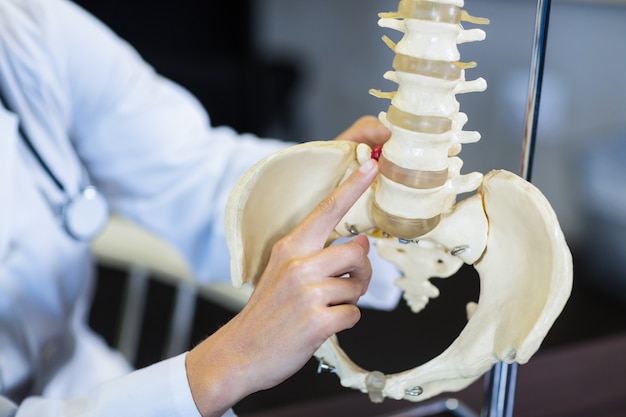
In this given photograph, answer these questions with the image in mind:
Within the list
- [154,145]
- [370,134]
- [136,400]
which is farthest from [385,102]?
[136,400]

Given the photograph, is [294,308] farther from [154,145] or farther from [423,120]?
[154,145]

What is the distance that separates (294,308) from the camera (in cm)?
48

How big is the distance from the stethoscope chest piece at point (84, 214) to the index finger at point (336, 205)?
419 millimetres

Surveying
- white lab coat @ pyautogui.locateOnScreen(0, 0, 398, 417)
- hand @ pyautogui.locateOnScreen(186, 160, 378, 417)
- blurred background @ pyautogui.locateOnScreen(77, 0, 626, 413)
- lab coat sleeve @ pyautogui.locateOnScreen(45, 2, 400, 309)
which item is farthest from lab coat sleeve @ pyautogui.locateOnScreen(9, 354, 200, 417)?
blurred background @ pyautogui.locateOnScreen(77, 0, 626, 413)

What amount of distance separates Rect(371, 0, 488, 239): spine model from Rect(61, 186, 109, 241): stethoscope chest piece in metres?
0.44

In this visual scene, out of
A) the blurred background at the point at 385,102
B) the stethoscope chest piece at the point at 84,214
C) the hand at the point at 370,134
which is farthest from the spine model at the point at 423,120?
the blurred background at the point at 385,102

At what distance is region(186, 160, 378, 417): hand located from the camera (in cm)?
48

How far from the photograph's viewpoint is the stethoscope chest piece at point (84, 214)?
0.82 meters

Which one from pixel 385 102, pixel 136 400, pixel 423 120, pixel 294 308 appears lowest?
pixel 385 102

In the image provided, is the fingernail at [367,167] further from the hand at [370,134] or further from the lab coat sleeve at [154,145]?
the lab coat sleeve at [154,145]

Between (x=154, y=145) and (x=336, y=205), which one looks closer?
(x=336, y=205)

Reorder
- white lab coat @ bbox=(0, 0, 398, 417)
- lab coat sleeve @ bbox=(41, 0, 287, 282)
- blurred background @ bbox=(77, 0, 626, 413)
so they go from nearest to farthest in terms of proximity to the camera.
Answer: white lab coat @ bbox=(0, 0, 398, 417) < lab coat sleeve @ bbox=(41, 0, 287, 282) < blurred background @ bbox=(77, 0, 626, 413)

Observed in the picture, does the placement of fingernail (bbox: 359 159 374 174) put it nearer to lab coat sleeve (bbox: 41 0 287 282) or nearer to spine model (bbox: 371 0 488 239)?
spine model (bbox: 371 0 488 239)

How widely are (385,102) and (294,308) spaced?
6.80ft
